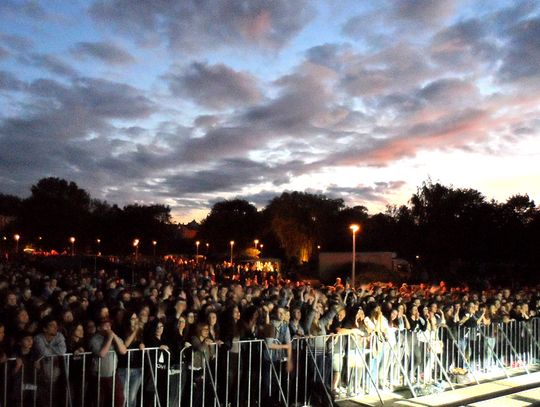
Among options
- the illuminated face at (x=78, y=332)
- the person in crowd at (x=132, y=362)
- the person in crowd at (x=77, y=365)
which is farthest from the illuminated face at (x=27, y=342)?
the person in crowd at (x=132, y=362)

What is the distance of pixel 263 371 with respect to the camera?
9.27 metres

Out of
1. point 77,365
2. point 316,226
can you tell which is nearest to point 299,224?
point 316,226

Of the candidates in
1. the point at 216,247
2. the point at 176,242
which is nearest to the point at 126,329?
the point at 216,247

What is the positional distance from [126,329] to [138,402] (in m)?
1.11

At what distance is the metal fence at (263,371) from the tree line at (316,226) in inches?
1175

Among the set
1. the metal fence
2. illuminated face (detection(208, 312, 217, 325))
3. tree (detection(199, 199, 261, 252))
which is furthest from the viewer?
tree (detection(199, 199, 261, 252))

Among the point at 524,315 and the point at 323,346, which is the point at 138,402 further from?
the point at 524,315

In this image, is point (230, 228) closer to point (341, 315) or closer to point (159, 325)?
point (341, 315)

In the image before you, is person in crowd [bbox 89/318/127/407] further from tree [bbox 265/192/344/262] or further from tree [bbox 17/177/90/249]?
tree [bbox 17/177/90/249]

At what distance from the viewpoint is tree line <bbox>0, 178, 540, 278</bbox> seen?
41.8 metres

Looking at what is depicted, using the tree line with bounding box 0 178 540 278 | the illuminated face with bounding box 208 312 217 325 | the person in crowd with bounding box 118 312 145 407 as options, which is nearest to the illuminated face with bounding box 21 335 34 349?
the person in crowd with bounding box 118 312 145 407

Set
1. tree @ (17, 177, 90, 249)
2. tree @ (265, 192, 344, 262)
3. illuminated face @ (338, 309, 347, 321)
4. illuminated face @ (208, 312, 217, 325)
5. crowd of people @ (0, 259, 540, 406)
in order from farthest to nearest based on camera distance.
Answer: tree @ (17, 177, 90, 249) → tree @ (265, 192, 344, 262) → illuminated face @ (338, 309, 347, 321) → illuminated face @ (208, 312, 217, 325) → crowd of people @ (0, 259, 540, 406)

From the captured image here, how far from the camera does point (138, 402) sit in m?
8.30

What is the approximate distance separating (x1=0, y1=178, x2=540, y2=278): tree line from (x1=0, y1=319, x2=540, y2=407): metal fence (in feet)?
97.9
